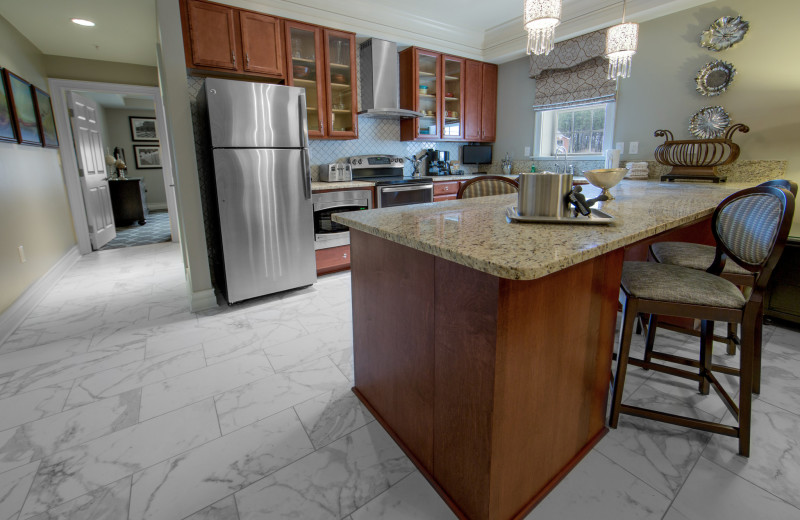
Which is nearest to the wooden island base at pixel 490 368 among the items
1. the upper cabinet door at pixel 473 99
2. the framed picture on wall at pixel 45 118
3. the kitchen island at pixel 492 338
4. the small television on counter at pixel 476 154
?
the kitchen island at pixel 492 338

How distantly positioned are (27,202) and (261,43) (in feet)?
8.30

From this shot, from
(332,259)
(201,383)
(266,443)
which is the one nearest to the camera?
(266,443)

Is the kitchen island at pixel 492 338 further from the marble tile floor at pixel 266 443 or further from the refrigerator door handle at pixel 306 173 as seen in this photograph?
the refrigerator door handle at pixel 306 173

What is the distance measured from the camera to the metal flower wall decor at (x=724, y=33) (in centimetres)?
299

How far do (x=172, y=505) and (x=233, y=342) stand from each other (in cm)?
127

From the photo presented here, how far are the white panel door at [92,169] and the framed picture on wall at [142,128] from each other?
343cm

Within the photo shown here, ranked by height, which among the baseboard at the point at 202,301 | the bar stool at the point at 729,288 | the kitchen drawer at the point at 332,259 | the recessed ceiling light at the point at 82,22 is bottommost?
the baseboard at the point at 202,301

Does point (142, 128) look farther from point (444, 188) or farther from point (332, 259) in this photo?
point (444, 188)

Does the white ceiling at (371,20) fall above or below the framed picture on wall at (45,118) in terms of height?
above

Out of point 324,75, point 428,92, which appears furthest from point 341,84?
point 428,92

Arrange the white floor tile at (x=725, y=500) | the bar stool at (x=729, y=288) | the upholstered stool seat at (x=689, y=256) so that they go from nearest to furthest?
the white floor tile at (x=725, y=500)
the bar stool at (x=729, y=288)
the upholstered stool seat at (x=689, y=256)

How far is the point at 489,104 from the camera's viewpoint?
16.4 ft

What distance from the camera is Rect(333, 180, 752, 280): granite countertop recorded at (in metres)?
0.87

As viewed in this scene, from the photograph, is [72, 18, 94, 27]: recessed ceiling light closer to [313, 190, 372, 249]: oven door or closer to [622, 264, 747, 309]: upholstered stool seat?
[313, 190, 372, 249]: oven door
